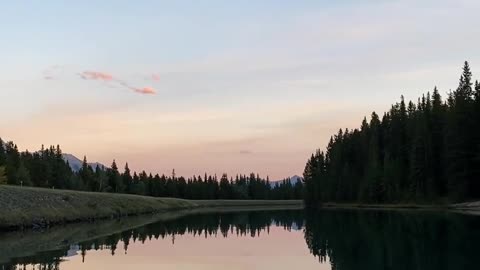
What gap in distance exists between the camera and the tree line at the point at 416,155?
7856 centimetres

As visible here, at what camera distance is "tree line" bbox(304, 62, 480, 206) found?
78562mm

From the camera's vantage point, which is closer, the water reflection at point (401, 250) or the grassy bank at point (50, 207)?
the water reflection at point (401, 250)

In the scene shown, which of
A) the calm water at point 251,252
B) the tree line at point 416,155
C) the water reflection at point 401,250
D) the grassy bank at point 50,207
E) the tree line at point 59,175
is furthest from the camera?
the tree line at point 59,175

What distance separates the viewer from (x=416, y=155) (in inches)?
3521

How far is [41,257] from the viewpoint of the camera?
23.8 metres

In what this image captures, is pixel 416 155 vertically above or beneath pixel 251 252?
above

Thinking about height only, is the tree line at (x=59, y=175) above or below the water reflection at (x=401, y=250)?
above

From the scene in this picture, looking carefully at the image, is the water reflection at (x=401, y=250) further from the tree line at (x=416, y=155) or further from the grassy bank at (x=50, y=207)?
the tree line at (x=416, y=155)

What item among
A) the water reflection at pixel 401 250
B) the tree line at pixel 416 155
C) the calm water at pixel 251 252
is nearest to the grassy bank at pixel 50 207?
the calm water at pixel 251 252

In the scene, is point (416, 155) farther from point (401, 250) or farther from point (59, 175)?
point (59, 175)

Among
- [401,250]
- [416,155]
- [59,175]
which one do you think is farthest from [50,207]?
[59,175]

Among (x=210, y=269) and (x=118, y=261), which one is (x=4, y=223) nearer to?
(x=118, y=261)

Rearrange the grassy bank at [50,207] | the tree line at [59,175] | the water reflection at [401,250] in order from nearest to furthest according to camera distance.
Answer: the water reflection at [401,250]
the grassy bank at [50,207]
the tree line at [59,175]

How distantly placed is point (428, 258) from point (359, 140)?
110295 millimetres
